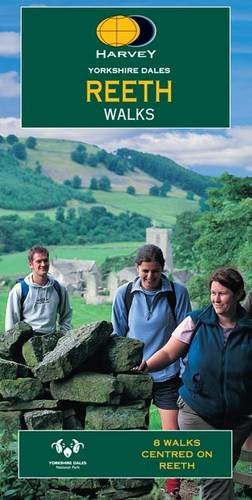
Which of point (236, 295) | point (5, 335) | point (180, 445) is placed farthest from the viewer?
point (5, 335)

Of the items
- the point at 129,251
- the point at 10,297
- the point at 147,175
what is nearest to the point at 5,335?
the point at 10,297

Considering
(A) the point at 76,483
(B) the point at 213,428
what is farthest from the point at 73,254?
(B) the point at 213,428

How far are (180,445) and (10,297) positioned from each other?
4.87ft

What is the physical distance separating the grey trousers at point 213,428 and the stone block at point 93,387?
0.58 meters

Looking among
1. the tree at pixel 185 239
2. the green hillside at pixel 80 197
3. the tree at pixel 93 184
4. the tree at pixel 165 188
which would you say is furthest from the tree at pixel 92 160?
the tree at pixel 185 239

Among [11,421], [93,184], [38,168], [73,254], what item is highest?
[38,168]

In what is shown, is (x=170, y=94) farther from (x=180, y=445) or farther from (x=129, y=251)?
(x=180, y=445)

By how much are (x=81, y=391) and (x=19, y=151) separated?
1.91 metres

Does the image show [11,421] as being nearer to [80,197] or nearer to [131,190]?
[80,197]

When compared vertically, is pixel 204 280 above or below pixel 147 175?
below

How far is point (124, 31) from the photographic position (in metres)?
6.10

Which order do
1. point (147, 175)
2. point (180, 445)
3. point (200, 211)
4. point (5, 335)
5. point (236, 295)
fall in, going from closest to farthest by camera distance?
point (236, 295) → point (180, 445) → point (5, 335) → point (147, 175) → point (200, 211)

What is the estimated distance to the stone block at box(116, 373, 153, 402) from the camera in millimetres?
6062

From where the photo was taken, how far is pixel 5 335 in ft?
21.2
